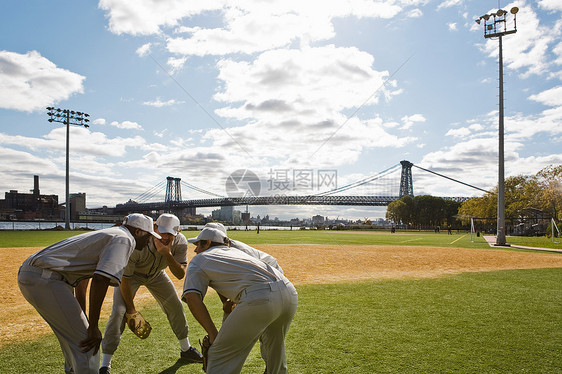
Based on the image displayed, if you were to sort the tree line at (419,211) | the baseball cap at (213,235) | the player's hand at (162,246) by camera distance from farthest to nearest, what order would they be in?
the tree line at (419,211) → the player's hand at (162,246) → the baseball cap at (213,235)

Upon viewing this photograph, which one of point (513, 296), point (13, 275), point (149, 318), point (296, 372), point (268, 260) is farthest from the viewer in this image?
point (13, 275)

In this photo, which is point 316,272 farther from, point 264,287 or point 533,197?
point 533,197

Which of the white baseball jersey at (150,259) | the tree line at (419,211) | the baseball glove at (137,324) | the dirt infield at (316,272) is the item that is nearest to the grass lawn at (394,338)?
the baseball glove at (137,324)

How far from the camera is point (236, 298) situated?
11.4ft

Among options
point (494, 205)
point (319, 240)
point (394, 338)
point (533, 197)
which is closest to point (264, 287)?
point (394, 338)

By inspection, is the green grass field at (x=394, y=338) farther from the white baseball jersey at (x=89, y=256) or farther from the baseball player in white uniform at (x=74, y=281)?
the white baseball jersey at (x=89, y=256)

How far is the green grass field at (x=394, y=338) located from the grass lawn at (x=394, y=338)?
13 mm

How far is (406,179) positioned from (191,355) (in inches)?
4763

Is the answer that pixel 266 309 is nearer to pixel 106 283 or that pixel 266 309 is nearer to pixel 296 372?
pixel 106 283

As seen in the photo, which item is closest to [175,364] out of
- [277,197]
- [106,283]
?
[106,283]

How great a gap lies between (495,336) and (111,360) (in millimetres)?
5691

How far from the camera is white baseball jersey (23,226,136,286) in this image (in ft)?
12.1

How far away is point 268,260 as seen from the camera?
4410 millimetres

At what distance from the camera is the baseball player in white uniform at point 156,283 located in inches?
191
